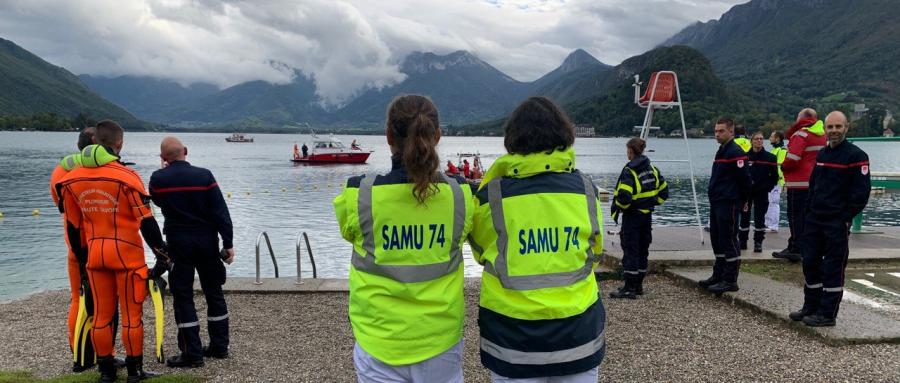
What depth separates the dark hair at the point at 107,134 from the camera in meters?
4.52

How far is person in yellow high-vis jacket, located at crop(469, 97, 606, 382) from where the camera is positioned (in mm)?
2367

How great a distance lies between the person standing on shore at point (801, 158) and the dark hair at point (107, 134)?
809cm

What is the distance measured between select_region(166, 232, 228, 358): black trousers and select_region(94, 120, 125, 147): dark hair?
899 millimetres

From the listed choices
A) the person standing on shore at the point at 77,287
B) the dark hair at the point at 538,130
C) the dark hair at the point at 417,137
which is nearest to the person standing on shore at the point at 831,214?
the dark hair at the point at 538,130

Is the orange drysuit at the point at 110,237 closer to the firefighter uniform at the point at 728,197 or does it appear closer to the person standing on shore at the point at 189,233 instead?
the person standing on shore at the point at 189,233

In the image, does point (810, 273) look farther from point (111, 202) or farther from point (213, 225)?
point (111, 202)

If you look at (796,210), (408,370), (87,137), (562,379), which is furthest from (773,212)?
(87,137)

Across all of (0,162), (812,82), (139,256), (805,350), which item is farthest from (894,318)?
(812,82)

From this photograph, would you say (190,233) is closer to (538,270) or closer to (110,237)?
(110,237)

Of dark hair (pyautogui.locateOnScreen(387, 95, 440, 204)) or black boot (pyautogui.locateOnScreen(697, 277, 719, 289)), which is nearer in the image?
dark hair (pyautogui.locateOnScreen(387, 95, 440, 204))

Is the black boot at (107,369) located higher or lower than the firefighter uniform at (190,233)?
lower

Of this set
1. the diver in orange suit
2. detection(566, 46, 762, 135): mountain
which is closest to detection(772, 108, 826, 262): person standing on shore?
the diver in orange suit

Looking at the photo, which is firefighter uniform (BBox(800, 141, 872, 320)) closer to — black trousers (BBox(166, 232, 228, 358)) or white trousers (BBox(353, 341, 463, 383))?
white trousers (BBox(353, 341, 463, 383))

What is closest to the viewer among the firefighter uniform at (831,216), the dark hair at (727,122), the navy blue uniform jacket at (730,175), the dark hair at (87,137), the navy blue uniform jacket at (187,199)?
the navy blue uniform jacket at (187,199)
